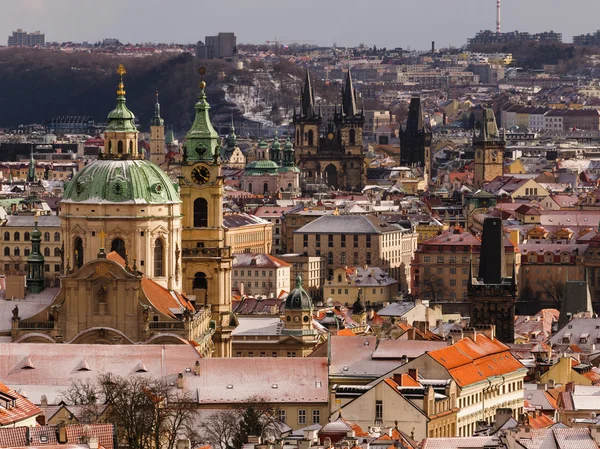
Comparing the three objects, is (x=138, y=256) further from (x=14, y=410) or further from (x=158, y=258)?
(x=14, y=410)

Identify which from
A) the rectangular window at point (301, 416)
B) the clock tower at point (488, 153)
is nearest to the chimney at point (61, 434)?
the rectangular window at point (301, 416)

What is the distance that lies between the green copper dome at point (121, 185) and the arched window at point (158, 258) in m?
1.24

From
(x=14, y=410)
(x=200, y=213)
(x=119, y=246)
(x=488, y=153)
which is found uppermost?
(x=200, y=213)

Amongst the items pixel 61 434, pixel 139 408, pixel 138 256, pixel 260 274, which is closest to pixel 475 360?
pixel 138 256

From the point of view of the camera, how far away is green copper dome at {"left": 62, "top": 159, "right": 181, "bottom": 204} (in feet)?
251

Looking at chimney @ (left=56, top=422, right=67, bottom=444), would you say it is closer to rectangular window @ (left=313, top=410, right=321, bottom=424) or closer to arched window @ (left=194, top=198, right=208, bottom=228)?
rectangular window @ (left=313, top=410, right=321, bottom=424)

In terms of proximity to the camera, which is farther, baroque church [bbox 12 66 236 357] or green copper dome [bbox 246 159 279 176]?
green copper dome [bbox 246 159 279 176]

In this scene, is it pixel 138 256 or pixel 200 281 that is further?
pixel 200 281

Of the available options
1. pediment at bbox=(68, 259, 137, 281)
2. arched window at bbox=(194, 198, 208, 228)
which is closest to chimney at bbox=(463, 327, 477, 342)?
arched window at bbox=(194, 198, 208, 228)

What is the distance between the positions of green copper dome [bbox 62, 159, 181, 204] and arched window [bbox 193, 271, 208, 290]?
4785 mm

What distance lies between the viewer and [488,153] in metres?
193

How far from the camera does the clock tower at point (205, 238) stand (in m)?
81.9

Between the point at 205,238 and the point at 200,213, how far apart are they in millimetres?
979

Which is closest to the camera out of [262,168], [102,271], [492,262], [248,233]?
[102,271]
